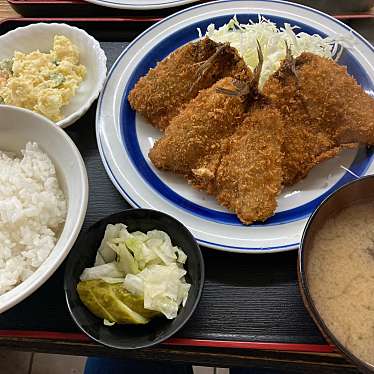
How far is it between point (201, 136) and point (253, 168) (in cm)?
22

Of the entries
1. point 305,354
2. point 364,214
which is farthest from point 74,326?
point 364,214

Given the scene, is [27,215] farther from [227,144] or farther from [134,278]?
[227,144]

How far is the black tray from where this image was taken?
53.6 inches

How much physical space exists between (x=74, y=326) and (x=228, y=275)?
48 cm

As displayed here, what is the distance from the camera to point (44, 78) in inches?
73.4

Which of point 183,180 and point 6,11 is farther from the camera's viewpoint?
point 6,11

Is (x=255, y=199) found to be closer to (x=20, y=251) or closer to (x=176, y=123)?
(x=176, y=123)

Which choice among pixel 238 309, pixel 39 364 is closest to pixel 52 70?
pixel 238 309

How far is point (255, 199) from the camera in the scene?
1.56m

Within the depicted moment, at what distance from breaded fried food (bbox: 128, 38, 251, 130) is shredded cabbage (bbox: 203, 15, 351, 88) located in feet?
0.47

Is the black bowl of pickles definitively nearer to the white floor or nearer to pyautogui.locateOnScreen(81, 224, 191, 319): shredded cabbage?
pyautogui.locateOnScreen(81, 224, 191, 319): shredded cabbage


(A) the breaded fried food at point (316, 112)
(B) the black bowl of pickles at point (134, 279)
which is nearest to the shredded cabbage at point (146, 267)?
(B) the black bowl of pickles at point (134, 279)

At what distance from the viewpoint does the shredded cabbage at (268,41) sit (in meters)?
1.89

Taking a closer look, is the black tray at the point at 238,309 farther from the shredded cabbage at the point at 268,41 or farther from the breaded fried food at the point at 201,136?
the shredded cabbage at the point at 268,41
